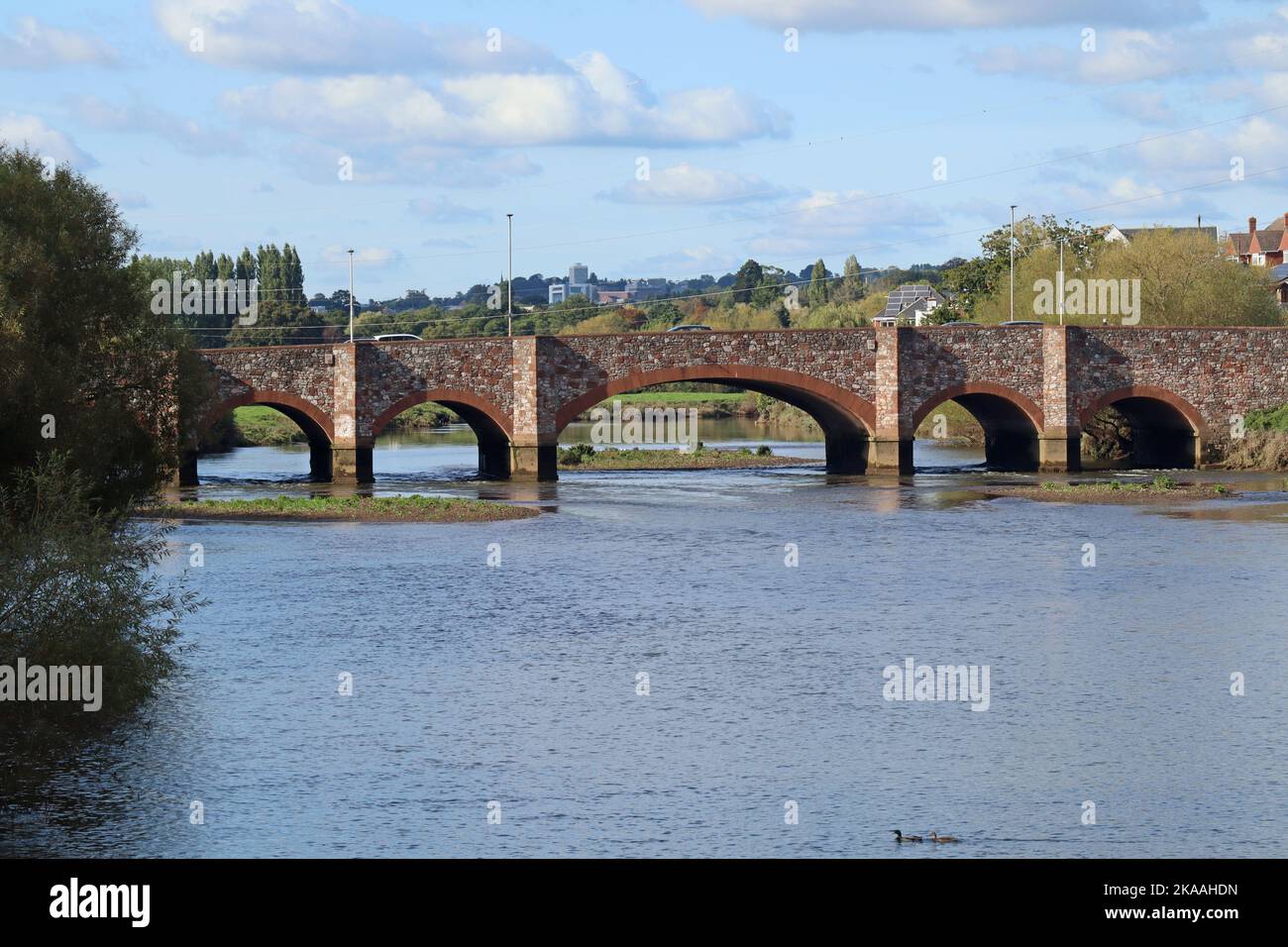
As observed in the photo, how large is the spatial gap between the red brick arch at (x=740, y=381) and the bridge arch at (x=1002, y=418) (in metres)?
2.81

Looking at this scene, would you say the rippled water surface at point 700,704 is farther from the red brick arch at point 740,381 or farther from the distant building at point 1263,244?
the distant building at point 1263,244

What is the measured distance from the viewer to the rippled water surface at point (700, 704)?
66.2 ft

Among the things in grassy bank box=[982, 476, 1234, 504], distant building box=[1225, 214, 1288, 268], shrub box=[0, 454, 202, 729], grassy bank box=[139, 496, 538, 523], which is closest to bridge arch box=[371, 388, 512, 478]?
grassy bank box=[139, 496, 538, 523]

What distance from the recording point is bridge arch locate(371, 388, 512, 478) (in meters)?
72.7

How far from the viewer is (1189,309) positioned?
91.8 metres

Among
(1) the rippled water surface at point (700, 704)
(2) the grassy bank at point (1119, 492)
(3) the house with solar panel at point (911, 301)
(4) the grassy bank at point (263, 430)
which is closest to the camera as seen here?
(1) the rippled water surface at point (700, 704)

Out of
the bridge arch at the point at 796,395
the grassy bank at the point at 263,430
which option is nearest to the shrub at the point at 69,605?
the bridge arch at the point at 796,395

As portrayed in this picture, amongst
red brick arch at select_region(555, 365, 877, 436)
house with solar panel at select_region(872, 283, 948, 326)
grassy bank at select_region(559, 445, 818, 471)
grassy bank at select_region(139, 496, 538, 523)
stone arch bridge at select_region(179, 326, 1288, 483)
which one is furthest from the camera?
house with solar panel at select_region(872, 283, 948, 326)

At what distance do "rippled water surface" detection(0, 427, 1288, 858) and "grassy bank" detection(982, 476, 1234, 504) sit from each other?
475 inches

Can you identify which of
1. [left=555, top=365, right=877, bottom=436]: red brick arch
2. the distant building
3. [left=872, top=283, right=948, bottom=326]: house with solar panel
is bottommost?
[left=555, top=365, right=877, bottom=436]: red brick arch

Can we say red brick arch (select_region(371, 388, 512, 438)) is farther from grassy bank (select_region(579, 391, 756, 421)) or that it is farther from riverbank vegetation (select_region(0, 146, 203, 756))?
grassy bank (select_region(579, 391, 756, 421))

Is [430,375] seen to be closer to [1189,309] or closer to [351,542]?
[351,542]
